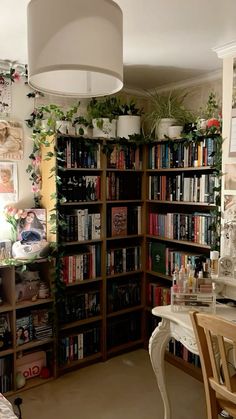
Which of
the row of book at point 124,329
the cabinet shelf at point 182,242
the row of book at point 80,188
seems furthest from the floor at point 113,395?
the row of book at point 80,188

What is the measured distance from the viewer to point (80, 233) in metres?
3.11

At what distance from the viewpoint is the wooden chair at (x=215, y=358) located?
1654 millimetres

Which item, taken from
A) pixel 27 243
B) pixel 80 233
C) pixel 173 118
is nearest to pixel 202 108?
pixel 173 118

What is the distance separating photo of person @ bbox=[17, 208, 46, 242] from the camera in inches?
117

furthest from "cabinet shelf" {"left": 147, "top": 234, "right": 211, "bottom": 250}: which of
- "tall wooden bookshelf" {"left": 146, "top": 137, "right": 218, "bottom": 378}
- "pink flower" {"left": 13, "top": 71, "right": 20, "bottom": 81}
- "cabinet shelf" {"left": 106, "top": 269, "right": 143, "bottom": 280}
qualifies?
"pink flower" {"left": 13, "top": 71, "right": 20, "bottom": 81}

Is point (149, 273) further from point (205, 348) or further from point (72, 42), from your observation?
point (72, 42)

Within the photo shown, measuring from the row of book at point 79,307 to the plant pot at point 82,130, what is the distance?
1301 millimetres

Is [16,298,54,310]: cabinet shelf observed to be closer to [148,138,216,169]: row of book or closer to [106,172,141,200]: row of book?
[106,172,141,200]: row of book

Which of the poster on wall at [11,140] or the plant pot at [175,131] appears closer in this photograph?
the poster on wall at [11,140]

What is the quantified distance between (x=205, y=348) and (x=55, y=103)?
7.46 feet

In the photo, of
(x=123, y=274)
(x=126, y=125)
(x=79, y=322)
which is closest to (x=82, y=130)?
(x=126, y=125)

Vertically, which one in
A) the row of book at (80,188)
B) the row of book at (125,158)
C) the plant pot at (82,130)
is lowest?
the row of book at (80,188)

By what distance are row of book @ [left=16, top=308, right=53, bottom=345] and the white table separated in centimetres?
99

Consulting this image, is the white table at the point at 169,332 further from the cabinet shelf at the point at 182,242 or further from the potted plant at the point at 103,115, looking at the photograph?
the potted plant at the point at 103,115
